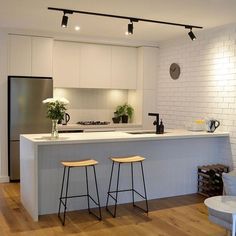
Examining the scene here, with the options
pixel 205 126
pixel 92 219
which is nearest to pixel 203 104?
pixel 205 126

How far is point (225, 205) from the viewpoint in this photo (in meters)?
2.97

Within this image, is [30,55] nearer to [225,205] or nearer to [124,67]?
[124,67]

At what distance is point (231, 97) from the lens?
5109 millimetres

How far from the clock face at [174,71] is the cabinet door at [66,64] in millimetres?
1756

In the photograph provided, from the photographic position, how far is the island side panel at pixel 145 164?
4.22 m

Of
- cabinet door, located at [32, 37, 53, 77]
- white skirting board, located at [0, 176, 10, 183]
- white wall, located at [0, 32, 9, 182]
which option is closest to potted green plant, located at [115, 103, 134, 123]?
cabinet door, located at [32, 37, 53, 77]

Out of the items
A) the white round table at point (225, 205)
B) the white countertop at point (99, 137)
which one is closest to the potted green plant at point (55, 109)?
the white countertop at point (99, 137)

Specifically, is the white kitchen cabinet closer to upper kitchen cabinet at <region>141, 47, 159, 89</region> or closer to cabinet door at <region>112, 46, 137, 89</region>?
upper kitchen cabinet at <region>141, 47, 159, 89</region>

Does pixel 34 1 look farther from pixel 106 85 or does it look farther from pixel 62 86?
pixel 106 85

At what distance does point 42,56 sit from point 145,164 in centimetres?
263

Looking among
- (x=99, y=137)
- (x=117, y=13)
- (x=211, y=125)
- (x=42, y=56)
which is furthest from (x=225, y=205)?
(x=42, y=56)

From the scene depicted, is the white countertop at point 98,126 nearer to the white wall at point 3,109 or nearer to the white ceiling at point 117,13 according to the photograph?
the white wall at point 3,109

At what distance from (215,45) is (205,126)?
4.23ft

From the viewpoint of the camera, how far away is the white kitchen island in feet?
13.6
